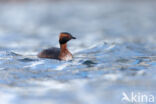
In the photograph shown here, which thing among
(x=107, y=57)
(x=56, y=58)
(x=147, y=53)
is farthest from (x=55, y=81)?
(x=147, y=53)

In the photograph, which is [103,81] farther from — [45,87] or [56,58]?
[56,58]

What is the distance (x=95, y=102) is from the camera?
34.7 feet

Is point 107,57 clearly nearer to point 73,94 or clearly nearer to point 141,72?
point 141,72

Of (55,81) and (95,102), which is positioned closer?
(95,102)

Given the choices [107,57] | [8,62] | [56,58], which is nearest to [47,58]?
[56,58]

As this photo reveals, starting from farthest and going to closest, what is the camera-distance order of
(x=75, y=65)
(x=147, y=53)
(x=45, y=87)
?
(x=147, y=53)
(x=75, y=65)
(x=45, y=87)

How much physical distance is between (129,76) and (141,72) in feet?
2.85

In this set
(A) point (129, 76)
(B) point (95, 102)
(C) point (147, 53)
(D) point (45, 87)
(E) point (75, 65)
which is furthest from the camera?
(C) point (147, 53)

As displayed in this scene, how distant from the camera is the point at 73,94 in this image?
11258 mm

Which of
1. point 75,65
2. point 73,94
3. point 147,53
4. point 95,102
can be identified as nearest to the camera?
point 95,102

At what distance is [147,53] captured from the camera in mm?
19109

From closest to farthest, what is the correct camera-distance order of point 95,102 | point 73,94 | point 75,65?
point 95,102, point 73,94, point 75,65

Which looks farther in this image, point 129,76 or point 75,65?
point 75,65

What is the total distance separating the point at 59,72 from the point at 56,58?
7.58 feet
